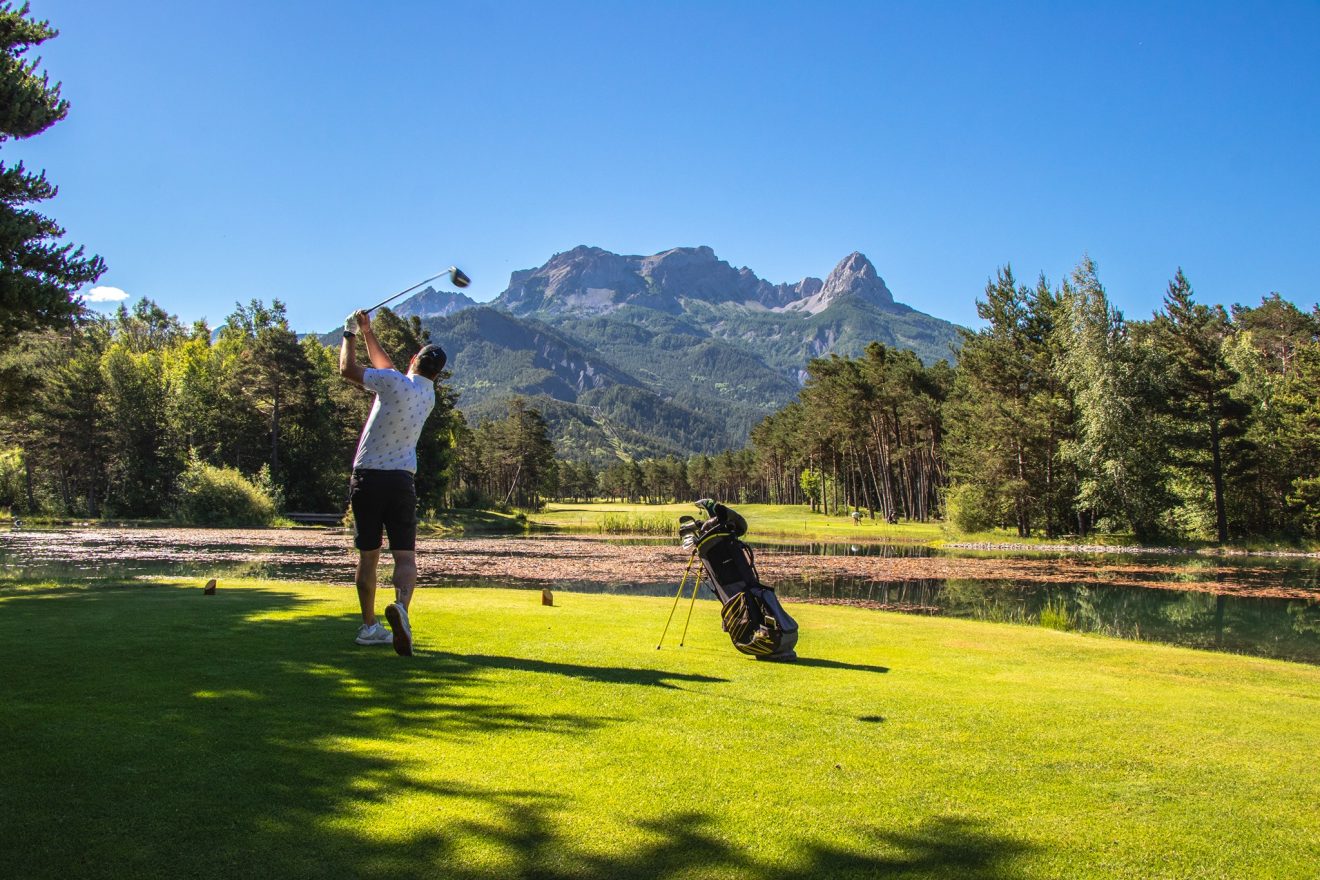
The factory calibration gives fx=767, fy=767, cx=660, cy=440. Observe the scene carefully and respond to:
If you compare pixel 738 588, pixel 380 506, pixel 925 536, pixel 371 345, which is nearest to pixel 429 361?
pixel 371 345

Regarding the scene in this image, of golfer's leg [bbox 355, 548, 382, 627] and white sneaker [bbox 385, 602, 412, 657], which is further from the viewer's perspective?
golfer's leg [bbox 355, 548, 382, 627]

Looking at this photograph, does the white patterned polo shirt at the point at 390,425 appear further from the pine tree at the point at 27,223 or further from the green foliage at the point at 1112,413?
the green foliage at the point at 1112,413

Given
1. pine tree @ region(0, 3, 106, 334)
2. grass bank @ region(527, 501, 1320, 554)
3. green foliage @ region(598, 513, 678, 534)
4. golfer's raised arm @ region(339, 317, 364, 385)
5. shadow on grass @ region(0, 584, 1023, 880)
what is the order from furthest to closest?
green foliage @ region(598, 513, 678, 534)
grass bank @ region(527, 501, 1320, 554)
pine tree @ region(0, 3, 106, 334)
golfer's raised arm @ region(339, 317, 364, 385)
shadow on grass @ region(0, 584, 1023, 880)

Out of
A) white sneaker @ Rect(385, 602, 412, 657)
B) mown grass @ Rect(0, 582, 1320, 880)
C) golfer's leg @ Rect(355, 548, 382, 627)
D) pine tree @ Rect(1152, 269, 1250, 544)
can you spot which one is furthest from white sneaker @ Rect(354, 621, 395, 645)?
pine tree @ Rect(1152, 269, 1250, 544)

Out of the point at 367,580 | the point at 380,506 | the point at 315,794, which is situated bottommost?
the point at 315,794

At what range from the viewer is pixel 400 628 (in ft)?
22.2

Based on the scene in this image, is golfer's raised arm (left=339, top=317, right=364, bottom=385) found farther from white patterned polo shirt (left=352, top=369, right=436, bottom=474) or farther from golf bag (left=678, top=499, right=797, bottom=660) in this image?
golf bag (left=678, top=499, right=797, bottom=660)

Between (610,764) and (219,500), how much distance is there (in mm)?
53517

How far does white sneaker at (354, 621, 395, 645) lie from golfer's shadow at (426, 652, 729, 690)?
56 centimetres

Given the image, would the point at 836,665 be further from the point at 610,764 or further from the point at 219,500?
the point at 219,500

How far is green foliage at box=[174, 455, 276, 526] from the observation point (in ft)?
162

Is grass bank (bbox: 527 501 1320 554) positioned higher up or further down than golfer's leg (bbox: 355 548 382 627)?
further down

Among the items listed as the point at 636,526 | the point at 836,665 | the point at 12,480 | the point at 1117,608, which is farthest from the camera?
the point at 636,526

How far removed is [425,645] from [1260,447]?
4814 centimetres
